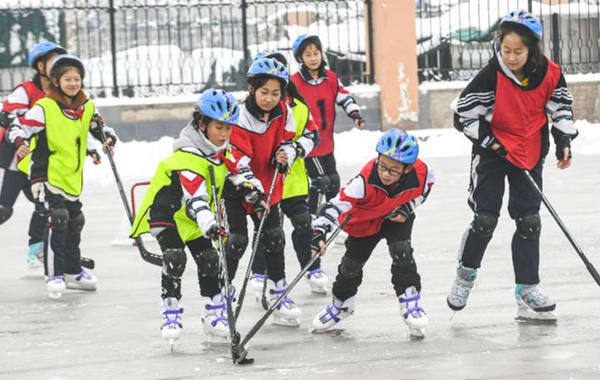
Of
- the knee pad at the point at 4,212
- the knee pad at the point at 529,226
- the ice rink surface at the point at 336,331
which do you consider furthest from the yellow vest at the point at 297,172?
the knee pad at the point at 4,212

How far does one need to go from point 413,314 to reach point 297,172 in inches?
57.7

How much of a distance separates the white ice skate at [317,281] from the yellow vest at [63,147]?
66.0 inches

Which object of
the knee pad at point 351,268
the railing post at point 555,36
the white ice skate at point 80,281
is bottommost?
the white ice skate at point 80,281

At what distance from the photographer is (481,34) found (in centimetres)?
1912

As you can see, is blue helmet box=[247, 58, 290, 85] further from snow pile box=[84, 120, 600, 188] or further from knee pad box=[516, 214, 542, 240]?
snow pile box=[84, 120, 600, 188]

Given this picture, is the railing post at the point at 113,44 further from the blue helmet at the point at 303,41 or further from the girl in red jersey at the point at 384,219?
the girl in red jersey at the point at 384,219

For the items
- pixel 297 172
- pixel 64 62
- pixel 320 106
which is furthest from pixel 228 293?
pixel 320 106

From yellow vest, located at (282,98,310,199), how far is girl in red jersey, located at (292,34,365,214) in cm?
185

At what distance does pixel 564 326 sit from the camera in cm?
720

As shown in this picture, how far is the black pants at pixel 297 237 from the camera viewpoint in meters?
8.09

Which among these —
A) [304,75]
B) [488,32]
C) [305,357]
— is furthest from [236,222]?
[488,32]

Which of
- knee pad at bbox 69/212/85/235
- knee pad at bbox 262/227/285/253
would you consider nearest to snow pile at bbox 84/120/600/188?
knee pad at bbox 69/212/85/235

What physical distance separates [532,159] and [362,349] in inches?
57.6

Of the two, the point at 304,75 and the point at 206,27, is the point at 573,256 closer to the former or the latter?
the point at 304,75
